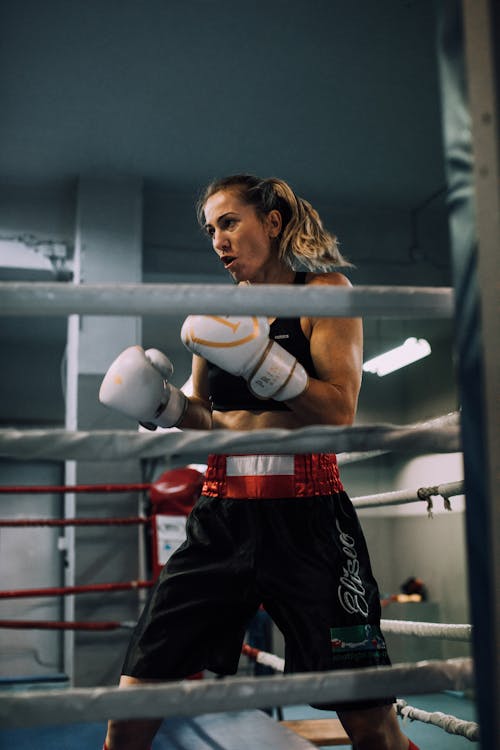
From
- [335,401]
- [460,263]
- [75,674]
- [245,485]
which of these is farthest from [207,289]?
[75,674]

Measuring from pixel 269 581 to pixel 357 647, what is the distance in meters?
0.17

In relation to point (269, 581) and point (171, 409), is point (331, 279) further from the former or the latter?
point (269, 581)

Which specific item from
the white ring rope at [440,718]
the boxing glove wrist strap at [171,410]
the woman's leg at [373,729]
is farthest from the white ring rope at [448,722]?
the boxing glove wrist strap at [171,410]

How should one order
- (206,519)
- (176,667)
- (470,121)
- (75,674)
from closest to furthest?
(470,121) < (176,667) < (206,519) < (75,674)

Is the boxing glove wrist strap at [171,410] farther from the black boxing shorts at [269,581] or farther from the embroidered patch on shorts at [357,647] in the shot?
the embroidered patch on shorts at [357,647]

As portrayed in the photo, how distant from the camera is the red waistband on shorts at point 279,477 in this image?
1.36m

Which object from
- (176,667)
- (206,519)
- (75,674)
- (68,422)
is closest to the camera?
(176,667)

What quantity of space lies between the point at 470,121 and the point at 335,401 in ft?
2.12

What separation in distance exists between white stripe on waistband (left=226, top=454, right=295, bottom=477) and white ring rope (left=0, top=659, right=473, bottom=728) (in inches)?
24.0

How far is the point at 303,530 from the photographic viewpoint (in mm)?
1310

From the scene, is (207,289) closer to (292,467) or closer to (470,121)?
(470,121)

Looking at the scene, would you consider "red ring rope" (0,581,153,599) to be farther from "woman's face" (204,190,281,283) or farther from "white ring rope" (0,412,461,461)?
"white ring rope" (0,412,461,461)

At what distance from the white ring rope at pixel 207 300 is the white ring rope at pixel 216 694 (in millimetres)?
362

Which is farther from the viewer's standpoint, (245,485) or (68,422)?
(68,422)
